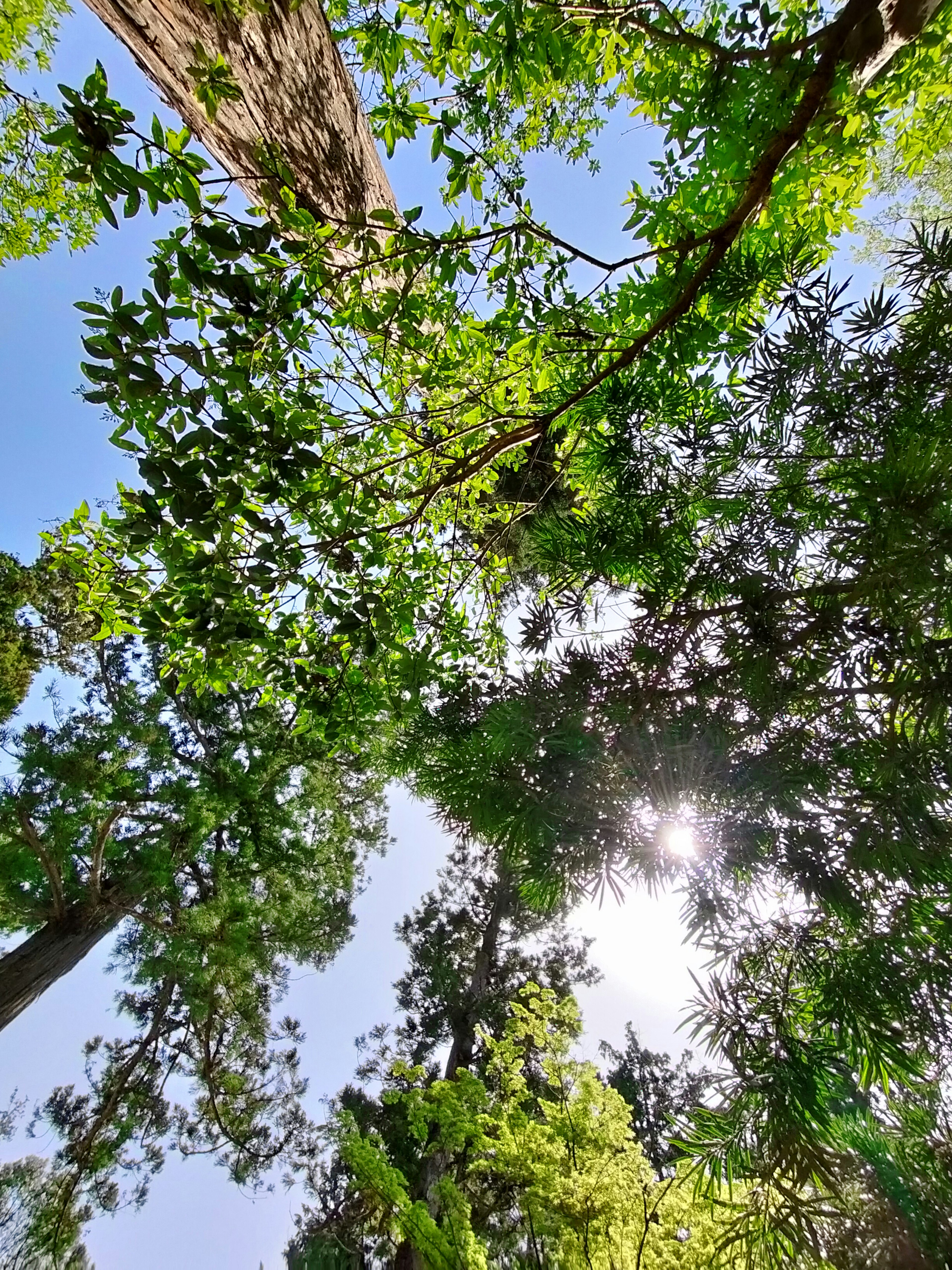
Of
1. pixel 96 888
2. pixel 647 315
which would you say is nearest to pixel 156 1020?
pixel 96 888

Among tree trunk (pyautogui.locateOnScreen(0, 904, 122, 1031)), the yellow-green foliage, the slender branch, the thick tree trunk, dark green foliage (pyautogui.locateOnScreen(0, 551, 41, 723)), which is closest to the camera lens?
the thick tree trunk

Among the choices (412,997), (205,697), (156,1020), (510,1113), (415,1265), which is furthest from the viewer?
(412,997)

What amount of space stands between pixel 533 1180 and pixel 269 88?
599cm

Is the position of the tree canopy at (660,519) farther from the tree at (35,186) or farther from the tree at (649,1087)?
the tree at (649,1087)

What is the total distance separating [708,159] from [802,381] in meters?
0.63

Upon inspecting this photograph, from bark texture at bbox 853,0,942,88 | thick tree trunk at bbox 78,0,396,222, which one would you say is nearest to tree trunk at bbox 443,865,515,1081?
thick tree trunk at bbox 78,0,396,222

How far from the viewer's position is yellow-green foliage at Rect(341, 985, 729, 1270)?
336 cm

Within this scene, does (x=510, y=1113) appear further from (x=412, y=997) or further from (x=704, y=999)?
(x=412, y=997)

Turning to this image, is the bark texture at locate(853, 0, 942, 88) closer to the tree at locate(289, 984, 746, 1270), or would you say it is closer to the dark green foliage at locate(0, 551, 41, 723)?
the tree at locate(289, 984, 746, 1270)

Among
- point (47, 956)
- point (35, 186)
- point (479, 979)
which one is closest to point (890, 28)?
point (35, 186)

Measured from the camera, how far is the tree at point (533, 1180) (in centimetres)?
339

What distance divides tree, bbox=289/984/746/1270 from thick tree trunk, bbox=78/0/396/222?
457 cm

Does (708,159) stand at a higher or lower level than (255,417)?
higher

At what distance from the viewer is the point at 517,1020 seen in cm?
538
